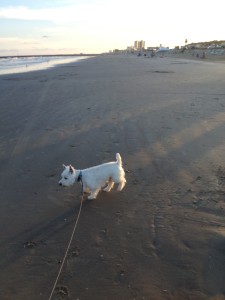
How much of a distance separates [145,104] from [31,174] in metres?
6.81

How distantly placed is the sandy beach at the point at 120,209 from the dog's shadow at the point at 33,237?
0.05 ft

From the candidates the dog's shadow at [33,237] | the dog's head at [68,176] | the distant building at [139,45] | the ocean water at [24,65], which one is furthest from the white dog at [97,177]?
the distant building at [139,45]

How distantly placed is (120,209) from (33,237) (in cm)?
147

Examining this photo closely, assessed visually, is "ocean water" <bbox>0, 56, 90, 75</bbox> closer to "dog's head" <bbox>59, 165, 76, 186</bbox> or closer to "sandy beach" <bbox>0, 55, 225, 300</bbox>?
"sandy beach" <bbox>0, 55, 225, 300</bbox>

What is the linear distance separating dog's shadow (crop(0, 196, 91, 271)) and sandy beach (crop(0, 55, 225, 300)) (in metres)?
0.01

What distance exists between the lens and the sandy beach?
13.4ft

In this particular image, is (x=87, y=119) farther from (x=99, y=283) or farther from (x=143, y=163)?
(x=99, y=283)

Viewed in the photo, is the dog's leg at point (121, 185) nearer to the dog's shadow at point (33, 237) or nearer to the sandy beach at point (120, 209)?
the sandy beach at point (120, 209)

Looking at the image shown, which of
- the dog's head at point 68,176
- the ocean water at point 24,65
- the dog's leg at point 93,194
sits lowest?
the ocean water at point 24,65

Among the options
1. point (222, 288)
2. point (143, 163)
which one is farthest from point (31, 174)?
point (222, 288)

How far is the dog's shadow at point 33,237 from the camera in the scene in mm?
4617

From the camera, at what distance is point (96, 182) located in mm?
6223

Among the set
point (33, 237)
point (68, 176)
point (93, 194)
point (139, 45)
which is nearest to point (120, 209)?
point (93, 194)

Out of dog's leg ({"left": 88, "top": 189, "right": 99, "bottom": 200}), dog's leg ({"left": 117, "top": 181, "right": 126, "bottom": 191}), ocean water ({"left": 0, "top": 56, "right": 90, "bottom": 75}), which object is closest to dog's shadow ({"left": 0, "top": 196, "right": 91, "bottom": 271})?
dog's leg ({"left": 88, "top": 189, "right": 99, "bottom": 200})
